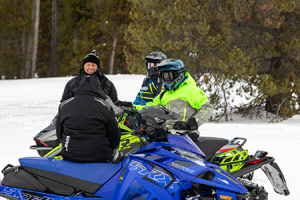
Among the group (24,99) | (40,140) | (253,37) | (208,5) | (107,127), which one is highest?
(208,5)

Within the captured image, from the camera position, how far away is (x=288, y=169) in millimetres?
6867

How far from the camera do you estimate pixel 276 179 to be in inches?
175

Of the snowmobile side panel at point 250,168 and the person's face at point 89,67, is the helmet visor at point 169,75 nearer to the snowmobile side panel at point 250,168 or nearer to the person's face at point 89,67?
the person's face at point 89,67

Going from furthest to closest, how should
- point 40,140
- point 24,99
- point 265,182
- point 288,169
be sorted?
point 24,99
point 288,169
point 265,182
point 40,140

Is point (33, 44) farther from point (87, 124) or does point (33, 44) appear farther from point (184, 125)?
point (184, 125)

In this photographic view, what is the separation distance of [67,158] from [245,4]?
9.26 m

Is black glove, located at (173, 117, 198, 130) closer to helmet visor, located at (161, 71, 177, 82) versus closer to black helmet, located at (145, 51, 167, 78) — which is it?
helmet visor, located at (161, 71, 177, 82)

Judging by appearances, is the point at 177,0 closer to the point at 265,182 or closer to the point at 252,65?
the point at 252,65

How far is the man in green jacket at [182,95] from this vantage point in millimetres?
4195

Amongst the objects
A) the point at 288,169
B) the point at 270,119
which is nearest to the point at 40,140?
the point at 288,169

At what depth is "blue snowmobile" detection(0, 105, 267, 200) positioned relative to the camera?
3297 millimetres

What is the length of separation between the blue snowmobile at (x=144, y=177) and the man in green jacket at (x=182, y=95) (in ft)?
2.32

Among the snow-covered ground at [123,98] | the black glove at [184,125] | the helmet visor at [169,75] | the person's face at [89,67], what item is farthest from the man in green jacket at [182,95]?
the snow-covered ground at [123,98]

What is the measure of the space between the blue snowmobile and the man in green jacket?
2.32 feet
